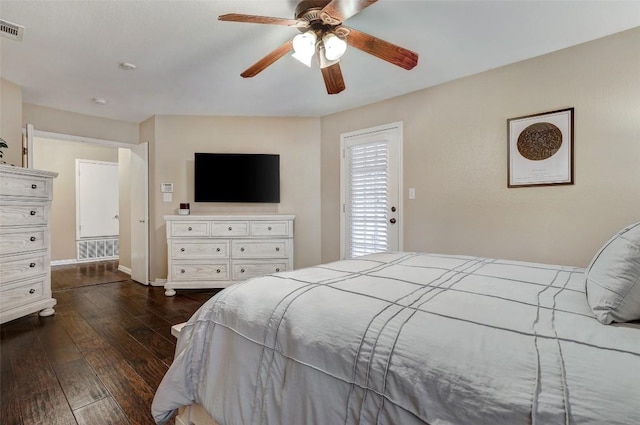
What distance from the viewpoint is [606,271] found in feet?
3.06

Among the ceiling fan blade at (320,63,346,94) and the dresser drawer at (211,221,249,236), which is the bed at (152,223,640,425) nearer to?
the ceiling fan blade at (320,63,346,94)

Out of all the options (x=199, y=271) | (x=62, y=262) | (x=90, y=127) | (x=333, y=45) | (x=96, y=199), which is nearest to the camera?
(x=333, y=45)

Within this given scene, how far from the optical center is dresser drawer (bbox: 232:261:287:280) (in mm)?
3865

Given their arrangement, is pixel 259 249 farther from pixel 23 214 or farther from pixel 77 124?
pixel 77 124

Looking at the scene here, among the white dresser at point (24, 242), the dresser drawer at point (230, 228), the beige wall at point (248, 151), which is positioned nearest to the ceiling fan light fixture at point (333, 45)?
the beige wall at point (248, 151)

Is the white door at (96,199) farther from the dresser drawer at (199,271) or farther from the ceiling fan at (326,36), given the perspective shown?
the ceiling fan at (326,36)

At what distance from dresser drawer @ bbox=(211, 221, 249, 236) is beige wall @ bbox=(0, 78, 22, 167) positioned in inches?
81.9

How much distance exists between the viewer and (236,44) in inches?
95.3

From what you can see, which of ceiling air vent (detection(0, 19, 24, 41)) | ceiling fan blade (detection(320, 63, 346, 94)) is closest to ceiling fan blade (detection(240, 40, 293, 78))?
ceiling fan blade (detection(320, 63, 346, 94))

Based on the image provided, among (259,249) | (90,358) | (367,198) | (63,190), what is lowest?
(90,358)

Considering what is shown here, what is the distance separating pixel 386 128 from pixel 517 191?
5.03 feet

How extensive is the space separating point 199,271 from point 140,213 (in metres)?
1.46

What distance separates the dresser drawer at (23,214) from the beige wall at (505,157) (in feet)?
11.5

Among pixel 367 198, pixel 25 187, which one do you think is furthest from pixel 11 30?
pixel 367 198
